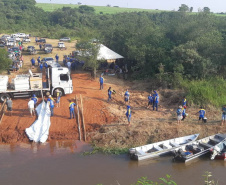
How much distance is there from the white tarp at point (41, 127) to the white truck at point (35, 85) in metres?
2.85

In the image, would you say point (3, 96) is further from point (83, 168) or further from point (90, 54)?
point (83, 168)

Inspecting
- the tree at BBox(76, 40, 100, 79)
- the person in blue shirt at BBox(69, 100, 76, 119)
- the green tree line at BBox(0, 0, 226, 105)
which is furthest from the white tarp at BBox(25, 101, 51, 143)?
the green tree line at BBox(0, 0, 226, 105)

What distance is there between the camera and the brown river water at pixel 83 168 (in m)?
11.9

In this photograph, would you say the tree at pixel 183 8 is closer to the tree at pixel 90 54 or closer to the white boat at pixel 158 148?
the tree at pixel 90 54

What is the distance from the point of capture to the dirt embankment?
15.4 metres

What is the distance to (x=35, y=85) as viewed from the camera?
19.6 metres

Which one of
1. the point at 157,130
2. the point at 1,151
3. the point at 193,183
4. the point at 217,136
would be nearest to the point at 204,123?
the point at 217,136

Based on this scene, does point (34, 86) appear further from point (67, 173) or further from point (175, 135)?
point (175, 135)

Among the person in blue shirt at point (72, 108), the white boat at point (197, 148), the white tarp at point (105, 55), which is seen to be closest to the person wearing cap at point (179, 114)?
the white boat at point (197, 148)

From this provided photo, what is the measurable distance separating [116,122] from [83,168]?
185 inches

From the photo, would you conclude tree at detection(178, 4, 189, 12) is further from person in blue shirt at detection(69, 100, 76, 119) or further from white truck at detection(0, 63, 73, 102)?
person in blue shirt at detection(69, 100, 76, 119)

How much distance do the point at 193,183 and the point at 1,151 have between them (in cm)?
994

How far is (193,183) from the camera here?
1181 cm

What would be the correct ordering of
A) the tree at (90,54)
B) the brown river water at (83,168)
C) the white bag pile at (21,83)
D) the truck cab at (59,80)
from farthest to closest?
the tree at (90,54) < the truck cab at (59,80) < the white bag pile at (21,83) < the brown river water at (83,168)
